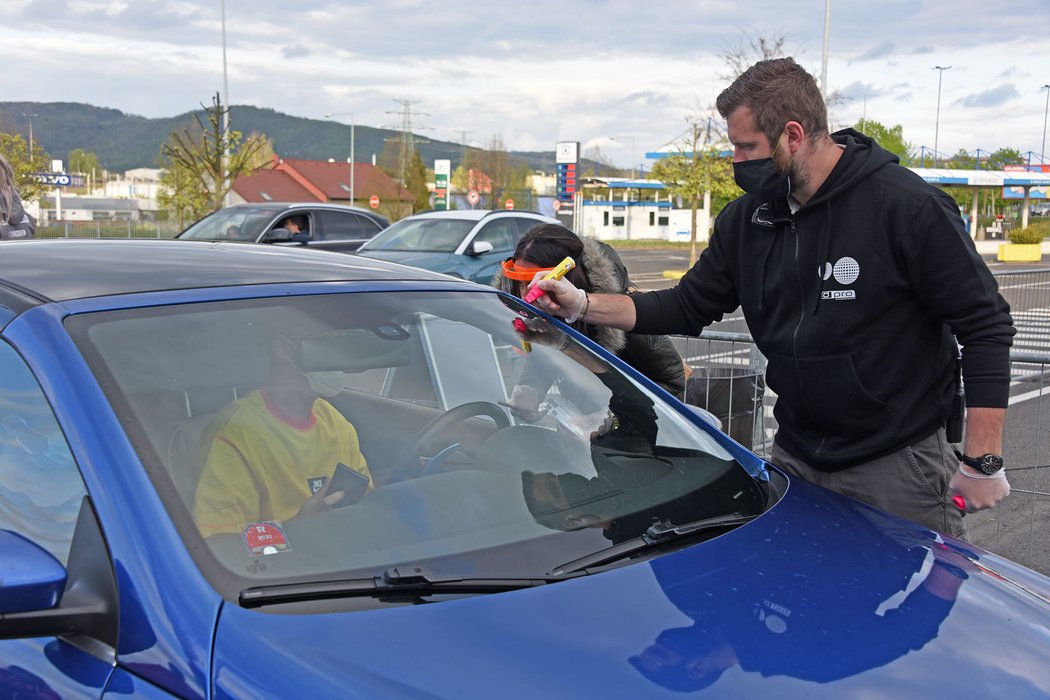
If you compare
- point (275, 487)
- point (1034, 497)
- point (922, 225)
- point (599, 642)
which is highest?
point (922, 225)

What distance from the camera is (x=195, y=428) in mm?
2008

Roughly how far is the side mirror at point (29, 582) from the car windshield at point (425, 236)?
1134 centimetres

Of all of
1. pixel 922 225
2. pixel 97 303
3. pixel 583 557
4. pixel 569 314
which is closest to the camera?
pixel 583 557

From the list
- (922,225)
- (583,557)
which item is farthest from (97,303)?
(922,225)

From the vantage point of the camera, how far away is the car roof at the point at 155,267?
7.34 feet

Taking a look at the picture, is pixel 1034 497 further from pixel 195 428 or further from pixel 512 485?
pixel 195 428

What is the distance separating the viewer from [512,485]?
2.20 meters

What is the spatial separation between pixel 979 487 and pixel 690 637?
1402 mm

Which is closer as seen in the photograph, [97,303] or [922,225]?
[97,303]

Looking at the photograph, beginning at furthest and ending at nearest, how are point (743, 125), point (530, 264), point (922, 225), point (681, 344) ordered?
point (681, 344)
point (530, 264)
point (743, 125)
point (922, 225)

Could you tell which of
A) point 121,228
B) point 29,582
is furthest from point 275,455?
point 121,228

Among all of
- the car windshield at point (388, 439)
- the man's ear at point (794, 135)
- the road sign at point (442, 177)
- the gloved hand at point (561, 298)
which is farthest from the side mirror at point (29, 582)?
the road sign at point (442, 177)

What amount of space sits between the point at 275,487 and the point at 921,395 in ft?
6.16

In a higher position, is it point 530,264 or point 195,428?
point 530,264
